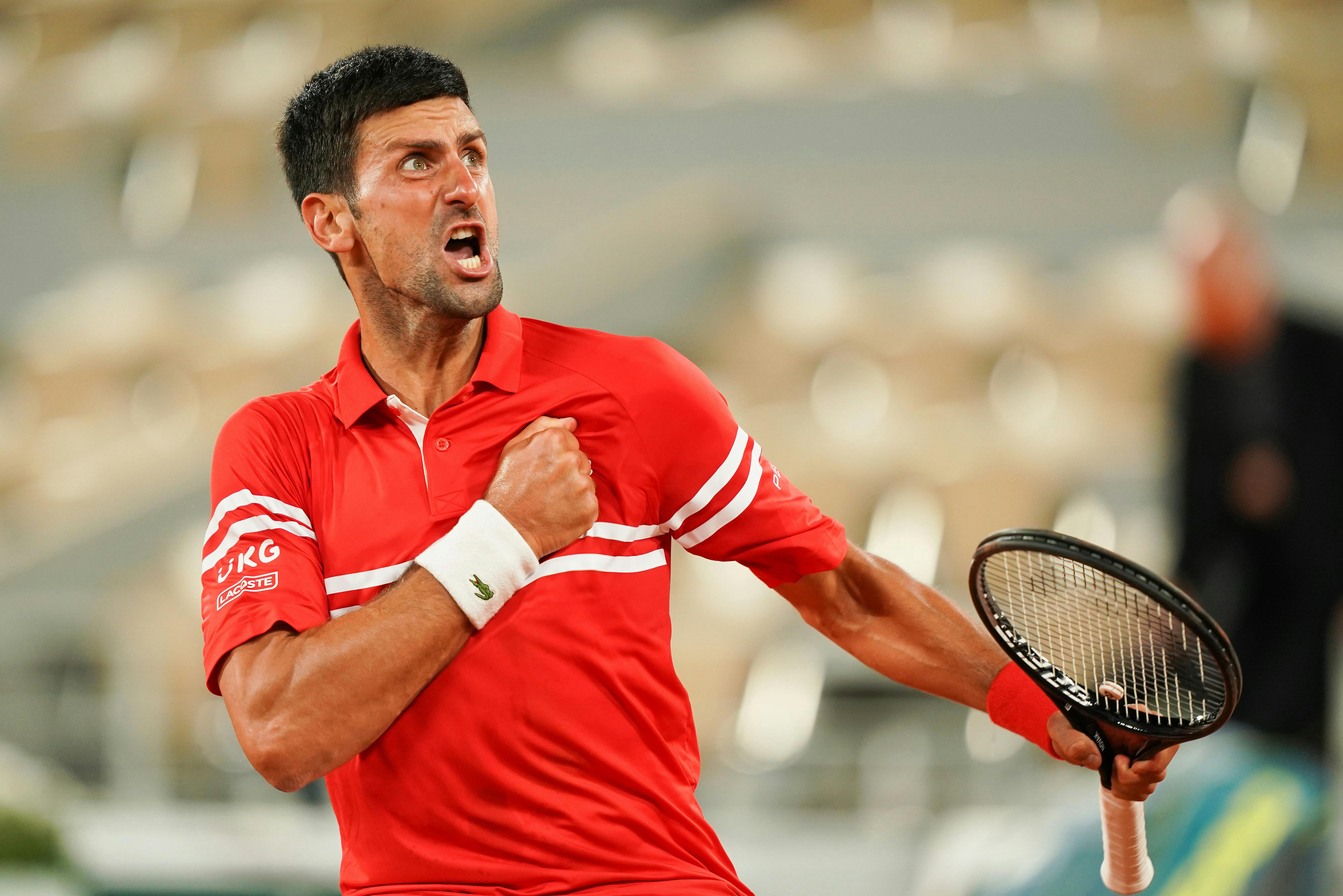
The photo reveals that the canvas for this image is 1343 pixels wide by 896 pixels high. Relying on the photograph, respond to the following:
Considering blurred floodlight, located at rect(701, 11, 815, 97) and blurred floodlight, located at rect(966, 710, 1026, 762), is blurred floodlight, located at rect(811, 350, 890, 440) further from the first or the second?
blurred floodlight, located at rect(966, 710, 1026, 762)

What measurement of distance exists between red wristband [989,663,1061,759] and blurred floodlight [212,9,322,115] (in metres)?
9.75

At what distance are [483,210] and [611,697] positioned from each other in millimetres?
712

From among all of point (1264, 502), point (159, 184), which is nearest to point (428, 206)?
point (1264, 502)

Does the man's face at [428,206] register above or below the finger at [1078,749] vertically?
above

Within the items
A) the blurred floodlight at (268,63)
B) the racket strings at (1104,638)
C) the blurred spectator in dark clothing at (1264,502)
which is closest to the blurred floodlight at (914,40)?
the blurred floodlight at (268,63)

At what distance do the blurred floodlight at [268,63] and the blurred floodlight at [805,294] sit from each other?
4000 millimetres

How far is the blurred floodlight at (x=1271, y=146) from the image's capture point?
9.13 meters

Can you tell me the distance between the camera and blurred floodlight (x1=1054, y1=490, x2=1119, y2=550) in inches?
277

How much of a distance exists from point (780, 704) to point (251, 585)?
490cm

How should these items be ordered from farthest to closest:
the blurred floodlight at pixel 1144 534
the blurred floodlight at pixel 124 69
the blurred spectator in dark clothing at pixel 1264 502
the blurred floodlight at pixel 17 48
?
the blurred floodlight at pixel 17 48
the blurred floodlight at pixel 124 69
the blurred floodlight at pixel 1144 534
the blurred spectator in dark clothing at pixel 1264 502

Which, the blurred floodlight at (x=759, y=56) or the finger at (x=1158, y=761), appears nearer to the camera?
the finger at (x=1158, y=761)

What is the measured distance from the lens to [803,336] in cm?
873

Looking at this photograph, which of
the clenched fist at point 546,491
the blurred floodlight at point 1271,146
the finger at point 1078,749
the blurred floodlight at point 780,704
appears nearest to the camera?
the clenched fist at point 546,491

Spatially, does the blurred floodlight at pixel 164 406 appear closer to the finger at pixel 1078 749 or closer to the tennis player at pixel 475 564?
the tennis player at pixel 475 564
